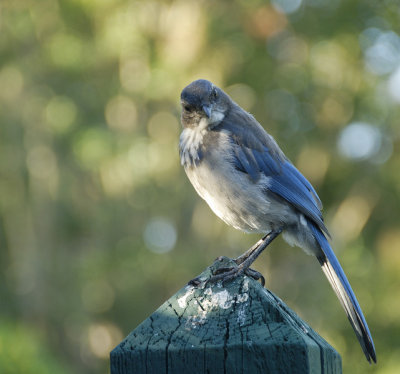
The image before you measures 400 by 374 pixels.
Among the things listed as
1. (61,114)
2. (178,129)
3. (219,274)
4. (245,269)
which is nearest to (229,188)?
(245,269)

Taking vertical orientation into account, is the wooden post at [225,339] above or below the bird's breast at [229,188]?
below

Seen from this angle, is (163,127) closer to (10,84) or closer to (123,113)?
(123,113)

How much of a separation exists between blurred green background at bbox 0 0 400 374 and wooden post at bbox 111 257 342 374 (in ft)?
22.2

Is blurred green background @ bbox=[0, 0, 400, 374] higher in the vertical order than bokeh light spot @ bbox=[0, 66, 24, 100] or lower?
lower

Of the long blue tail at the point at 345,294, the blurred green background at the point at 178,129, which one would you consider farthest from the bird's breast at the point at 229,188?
the blurred green background at the point at 178,129

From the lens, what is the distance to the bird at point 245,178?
3691 mm

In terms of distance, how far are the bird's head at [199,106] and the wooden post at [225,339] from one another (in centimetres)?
203

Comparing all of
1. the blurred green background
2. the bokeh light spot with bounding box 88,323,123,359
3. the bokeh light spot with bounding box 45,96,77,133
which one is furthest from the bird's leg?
the bokeh light spot with bounding box 88,323,123,359

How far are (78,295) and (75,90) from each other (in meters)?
3.74

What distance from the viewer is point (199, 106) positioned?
12.8 feet

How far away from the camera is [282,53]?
10828 millimetres

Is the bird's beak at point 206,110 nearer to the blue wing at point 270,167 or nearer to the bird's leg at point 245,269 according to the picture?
the blue wing at point 270,167

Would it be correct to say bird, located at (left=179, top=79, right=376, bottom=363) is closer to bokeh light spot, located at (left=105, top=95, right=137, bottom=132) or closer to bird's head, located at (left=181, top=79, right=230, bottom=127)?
bird's head, located at (left=181, top=79, right=230, bottom=127)

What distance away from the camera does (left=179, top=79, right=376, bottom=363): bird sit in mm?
3691
